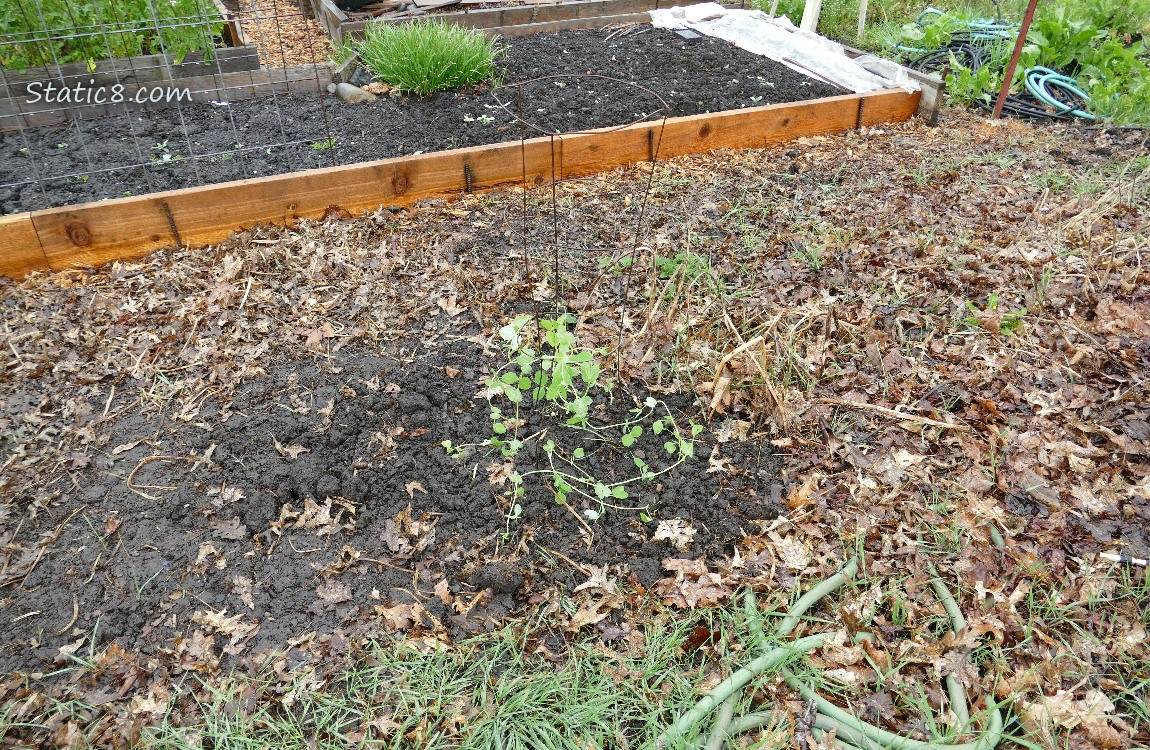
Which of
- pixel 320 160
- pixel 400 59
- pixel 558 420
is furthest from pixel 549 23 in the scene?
pixel 558 420

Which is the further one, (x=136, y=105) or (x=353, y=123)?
(x=136, y=105)

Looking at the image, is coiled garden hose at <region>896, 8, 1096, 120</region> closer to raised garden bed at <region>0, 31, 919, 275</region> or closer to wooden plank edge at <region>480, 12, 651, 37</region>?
raised garden bed at <region>0, 31, 919, 275</region>

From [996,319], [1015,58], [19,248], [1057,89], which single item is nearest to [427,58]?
[19,248]

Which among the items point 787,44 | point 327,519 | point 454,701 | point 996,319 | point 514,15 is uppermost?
point 514,15

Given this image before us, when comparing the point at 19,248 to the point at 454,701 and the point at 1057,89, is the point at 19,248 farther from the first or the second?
the point at 1057,89

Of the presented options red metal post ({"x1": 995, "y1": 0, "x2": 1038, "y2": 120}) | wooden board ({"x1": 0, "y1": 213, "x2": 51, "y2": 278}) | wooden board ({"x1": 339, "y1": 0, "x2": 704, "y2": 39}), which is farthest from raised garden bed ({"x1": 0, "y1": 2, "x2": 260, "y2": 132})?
red metal post ({"x1": 995, "y1": 0, "x2": 1038, "y2": 120})

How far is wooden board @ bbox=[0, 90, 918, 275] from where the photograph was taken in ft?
10.9

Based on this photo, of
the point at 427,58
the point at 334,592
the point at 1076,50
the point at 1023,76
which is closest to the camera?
the point at 334,592

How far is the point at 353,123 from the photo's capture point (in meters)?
4.45

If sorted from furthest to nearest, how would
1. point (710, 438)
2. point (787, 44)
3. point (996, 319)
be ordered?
1. point (787, 44)
2. point (996, 319)
3. point (710, 438)

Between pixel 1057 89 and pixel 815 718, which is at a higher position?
pixel 1057 89

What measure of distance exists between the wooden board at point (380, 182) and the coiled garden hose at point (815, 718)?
7.08 feet

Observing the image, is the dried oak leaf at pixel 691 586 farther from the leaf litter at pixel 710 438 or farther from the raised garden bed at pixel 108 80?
the raised garden bed at pixel 108 80

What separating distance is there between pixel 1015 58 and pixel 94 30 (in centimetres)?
596
